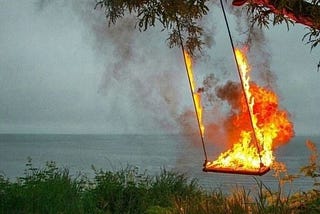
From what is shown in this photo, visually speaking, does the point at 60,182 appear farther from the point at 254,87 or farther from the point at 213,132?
the point at 254,87

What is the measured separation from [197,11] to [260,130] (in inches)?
47.8

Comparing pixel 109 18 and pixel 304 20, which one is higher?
pixel 109 18

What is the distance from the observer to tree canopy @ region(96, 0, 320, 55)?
378 centimetres

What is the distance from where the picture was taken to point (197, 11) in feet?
13.3

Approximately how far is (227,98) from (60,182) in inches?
125

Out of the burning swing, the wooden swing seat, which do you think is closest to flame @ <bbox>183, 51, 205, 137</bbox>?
the burning swing

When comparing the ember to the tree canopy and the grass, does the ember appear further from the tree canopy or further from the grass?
the grass

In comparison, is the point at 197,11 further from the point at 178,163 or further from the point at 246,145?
the point at 178,163

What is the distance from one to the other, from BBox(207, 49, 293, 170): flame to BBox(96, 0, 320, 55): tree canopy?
0.39 meters

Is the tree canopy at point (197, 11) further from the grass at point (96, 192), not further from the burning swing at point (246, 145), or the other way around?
the grass at point (96, 192)

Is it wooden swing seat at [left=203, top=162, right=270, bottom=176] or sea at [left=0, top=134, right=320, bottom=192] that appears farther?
sea at [left=0, top=134, right=320, bottom=192]

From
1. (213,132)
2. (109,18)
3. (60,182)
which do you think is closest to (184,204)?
(213,132)

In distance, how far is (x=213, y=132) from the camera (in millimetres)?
5055

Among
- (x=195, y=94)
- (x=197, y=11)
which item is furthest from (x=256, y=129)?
(x=197, y=11)
